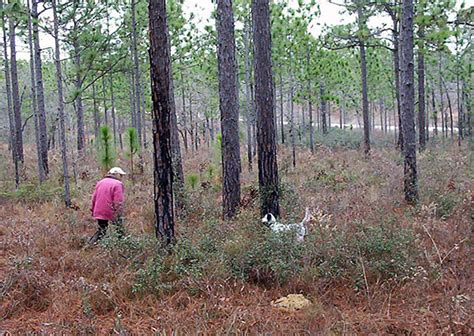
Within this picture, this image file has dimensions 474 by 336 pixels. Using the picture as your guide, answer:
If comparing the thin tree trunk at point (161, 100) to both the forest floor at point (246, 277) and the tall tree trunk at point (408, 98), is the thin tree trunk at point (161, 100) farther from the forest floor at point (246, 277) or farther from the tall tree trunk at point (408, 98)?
the tall tree trunk at point (408, 98)

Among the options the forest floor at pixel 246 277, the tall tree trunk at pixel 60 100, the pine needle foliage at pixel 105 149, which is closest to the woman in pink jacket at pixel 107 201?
the forest floor at pixel 246 277

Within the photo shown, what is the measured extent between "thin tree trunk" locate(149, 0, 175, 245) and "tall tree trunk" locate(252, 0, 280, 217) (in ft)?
6.11

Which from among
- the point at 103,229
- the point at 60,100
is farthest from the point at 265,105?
the point at 60,100

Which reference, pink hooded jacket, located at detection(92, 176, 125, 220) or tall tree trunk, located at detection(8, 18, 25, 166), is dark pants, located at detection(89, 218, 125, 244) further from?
tall tree trunk, located at detection(8, 18, 25, 166)

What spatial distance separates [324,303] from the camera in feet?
15.6

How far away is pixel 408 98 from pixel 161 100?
531 cm

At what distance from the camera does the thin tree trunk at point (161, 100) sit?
5609mm

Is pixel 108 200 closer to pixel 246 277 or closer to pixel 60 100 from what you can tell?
pixel 246 277

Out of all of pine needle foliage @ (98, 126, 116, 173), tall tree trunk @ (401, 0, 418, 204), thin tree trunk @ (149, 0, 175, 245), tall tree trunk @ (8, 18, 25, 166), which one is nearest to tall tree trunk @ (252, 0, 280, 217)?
thin tree trunk @ (149, 0, 175, 245)

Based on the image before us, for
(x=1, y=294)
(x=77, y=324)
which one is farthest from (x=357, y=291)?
(x=1, y=294)

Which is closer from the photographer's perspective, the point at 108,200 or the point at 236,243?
the point at 236,243

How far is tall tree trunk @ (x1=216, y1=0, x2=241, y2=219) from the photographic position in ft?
26.7

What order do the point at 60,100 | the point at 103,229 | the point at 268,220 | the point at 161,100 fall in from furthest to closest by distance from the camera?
the point at 60,100, the point at 103,229, the point at 268,220, the point at 161,100

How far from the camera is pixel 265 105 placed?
7.06 meters
